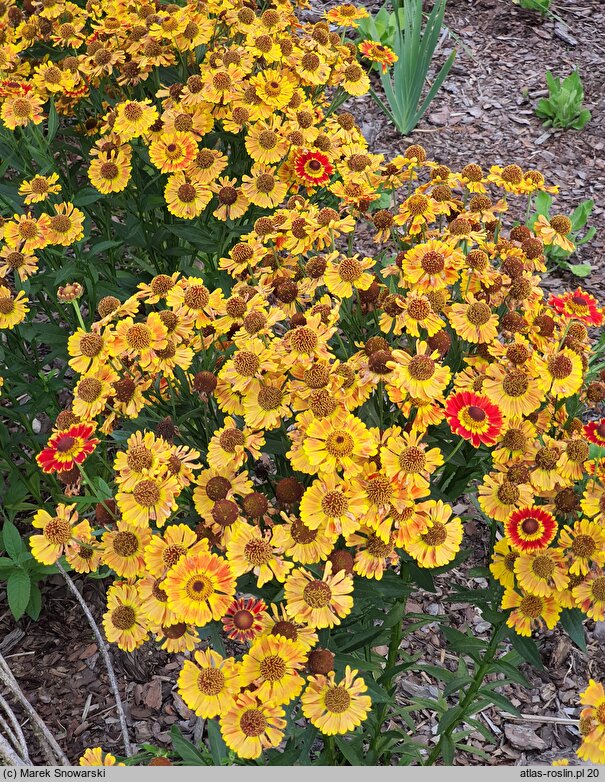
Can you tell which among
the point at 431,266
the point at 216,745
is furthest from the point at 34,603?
the point at 431,266

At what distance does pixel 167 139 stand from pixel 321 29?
0.79 meters

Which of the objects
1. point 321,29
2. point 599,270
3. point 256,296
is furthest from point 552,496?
point 599,270

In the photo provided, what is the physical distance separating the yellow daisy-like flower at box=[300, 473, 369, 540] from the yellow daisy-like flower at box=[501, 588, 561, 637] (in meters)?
0.34

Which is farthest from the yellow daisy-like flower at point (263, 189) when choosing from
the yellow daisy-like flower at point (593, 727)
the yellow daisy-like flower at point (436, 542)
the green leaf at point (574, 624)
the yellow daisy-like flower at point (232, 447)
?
the yellow daisy-like flower at point (593, 727)

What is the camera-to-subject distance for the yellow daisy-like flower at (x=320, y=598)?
130cm

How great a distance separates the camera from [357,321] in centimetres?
182

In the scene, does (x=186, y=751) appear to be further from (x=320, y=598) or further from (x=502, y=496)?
(x=502, y=496)

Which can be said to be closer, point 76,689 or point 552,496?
point 552,496

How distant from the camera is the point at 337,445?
136 cm

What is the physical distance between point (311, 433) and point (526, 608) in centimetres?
53

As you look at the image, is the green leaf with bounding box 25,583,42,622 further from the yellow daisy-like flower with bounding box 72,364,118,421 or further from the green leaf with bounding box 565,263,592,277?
the green leaf with bounding box 565,263,592,277

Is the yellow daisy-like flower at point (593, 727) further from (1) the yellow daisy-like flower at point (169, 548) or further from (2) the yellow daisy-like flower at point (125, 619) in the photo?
(2) the yellow daisy-like flower at point (125, 619)

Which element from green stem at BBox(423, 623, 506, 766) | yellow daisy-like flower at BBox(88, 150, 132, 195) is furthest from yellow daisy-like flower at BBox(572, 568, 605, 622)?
yellow daisy-like flower at BBox(88, 150, 132, 195)

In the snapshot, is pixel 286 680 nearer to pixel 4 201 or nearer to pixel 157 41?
pixel 4 201
